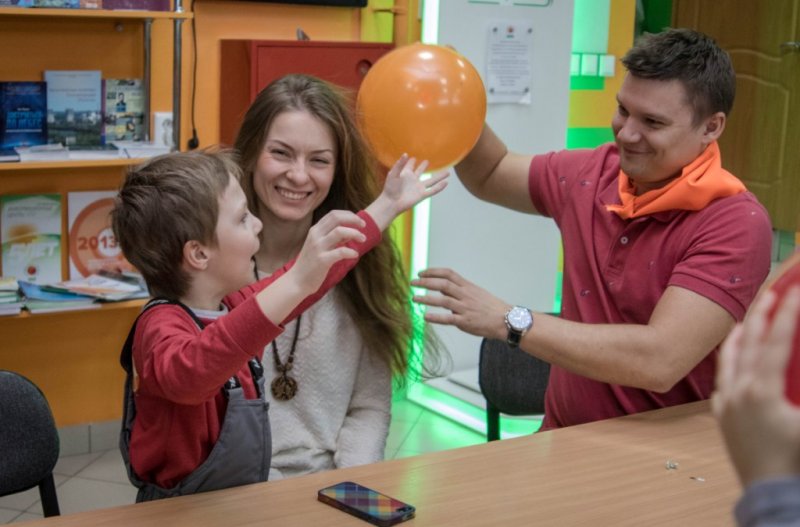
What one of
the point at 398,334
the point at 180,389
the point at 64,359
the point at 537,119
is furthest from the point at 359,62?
the point at 180,389

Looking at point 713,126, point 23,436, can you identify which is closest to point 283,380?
point 23,436

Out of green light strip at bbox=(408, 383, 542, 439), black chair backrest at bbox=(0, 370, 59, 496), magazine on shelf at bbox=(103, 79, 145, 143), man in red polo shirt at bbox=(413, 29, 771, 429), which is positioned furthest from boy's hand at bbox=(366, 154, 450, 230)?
green light strip at bbox=(408, 383, 542, 439)

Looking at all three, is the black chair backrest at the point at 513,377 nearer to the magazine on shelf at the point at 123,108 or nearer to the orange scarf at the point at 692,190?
the orange scarf at the point at 692,190

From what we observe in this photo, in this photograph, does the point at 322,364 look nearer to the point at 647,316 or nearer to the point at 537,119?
the point at 647,316

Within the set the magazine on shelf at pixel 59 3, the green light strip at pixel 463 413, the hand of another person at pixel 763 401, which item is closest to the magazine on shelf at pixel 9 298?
the magazine on shelf at pixel 59 3

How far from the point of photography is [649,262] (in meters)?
2.28

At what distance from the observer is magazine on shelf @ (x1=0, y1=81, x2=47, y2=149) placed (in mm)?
3740

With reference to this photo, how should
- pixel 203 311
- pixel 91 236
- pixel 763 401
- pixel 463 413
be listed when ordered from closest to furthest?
1. pixel 763 401
2. pixel 203 311
3. pixel 91 236
4. pixel 463 413

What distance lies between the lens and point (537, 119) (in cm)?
476

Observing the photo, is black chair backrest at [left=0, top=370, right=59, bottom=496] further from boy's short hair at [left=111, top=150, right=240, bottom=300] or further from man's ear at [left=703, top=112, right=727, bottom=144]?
man's ear at [left=703, top=112, right=727, bottom=144]

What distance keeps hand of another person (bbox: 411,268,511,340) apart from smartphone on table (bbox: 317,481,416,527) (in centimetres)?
53

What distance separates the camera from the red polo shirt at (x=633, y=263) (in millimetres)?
2182

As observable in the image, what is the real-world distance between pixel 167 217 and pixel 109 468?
2.36 m

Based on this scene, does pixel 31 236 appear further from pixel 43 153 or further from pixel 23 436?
pixel 23 436
